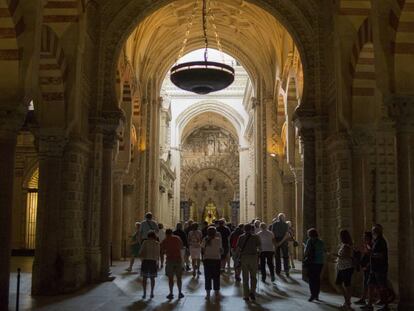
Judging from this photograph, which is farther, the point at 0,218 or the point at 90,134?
the point at 90,134

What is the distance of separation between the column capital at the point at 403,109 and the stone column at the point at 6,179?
5.41m

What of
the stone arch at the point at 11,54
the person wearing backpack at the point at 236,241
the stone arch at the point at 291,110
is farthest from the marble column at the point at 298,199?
the stone arch at the point at 11,54

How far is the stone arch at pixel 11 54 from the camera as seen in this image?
8.34 metres

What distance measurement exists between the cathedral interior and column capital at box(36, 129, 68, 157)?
3 centimetres

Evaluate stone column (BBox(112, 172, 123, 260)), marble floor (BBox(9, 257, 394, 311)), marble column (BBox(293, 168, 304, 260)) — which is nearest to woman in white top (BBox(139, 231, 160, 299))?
marble floor (BBox(9, 257, 394, 311))

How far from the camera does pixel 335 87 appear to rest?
37.2 feet

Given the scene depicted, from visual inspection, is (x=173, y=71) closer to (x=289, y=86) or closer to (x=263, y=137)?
(x=289, y=86)

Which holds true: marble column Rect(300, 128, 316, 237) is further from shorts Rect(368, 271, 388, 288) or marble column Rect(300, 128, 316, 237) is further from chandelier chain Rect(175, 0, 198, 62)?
chandelier chain Rect(175, 0, 198, 62)

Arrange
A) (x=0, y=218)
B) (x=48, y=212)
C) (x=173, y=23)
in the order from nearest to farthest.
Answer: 1. (x=0, y=218)
2. (x=48, y=212)
3. (x=173, y=23)

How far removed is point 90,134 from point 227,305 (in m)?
5.43

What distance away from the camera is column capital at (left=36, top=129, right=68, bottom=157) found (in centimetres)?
1091

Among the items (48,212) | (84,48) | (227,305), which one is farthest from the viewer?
(84,48)

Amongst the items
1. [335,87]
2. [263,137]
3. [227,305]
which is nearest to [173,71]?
[335,87]

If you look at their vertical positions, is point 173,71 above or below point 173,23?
below
